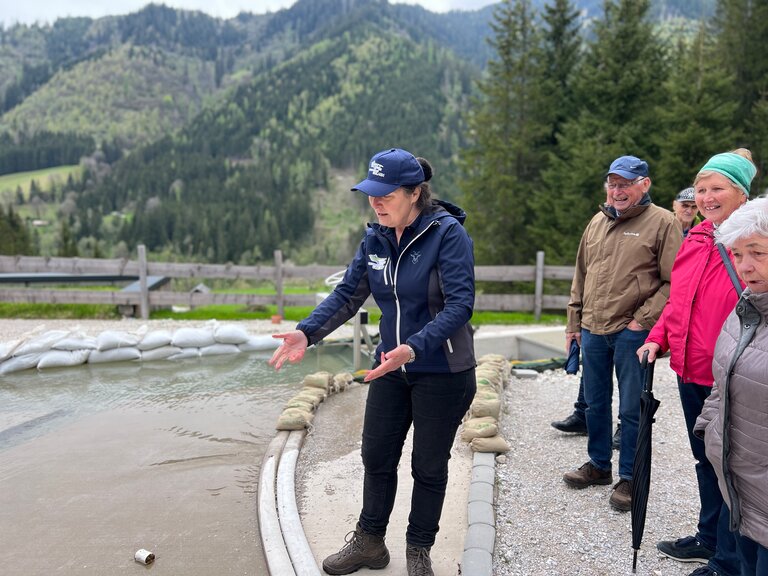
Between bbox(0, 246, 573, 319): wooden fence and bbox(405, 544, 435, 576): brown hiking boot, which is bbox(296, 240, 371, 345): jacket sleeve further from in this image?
bbox(0, 246, 573, 319): wooden fence

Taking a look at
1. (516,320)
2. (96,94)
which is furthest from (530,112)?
(96,94)

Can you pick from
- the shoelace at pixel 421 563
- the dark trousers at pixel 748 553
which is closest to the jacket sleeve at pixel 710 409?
the dark trousers at pixel 748 553

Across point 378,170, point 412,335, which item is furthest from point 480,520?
point 378,170

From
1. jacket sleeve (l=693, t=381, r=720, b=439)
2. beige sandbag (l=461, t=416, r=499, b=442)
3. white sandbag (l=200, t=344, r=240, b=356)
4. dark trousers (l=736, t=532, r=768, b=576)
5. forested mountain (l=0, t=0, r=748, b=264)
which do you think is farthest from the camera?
forested mountain (l=0, t=0, r=748, b=264)

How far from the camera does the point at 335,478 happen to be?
387 cm

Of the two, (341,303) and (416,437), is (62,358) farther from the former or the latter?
(416,437)

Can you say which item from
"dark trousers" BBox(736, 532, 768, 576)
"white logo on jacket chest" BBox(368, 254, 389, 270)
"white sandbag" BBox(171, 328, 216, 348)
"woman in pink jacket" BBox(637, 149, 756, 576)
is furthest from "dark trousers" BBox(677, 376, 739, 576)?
"white sandbag" BBox(171, 328, 216, 348)

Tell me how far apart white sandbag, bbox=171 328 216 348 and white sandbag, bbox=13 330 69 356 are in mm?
1312

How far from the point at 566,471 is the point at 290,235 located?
74712 mm

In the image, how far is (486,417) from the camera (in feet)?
15.2

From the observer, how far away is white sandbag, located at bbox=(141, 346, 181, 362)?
7.56m

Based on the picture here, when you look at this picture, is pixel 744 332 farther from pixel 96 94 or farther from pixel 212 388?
pixel 96 94

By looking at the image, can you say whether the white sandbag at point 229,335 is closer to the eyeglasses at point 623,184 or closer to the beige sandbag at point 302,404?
the beige sandbag at point 302,404

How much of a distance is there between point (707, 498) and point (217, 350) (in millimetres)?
6405
